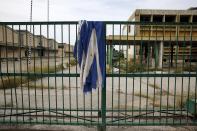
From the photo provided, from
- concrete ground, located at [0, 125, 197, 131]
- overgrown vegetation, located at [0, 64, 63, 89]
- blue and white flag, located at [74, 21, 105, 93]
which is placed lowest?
concrete ground, located at [0, 125, 197, 131]

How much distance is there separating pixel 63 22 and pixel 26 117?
2699mm

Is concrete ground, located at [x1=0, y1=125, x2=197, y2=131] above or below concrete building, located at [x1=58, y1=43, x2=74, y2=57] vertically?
below

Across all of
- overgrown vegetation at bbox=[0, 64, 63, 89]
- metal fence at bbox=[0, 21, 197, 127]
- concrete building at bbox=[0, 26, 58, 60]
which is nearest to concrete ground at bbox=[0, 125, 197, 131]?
metal fence at bbox=[0, 21, 197, 127]

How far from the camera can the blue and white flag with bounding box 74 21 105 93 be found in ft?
15.7

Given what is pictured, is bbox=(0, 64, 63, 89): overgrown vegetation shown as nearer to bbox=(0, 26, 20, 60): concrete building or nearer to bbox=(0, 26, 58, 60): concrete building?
bbox=(0, 26, 58, 60): concrete building

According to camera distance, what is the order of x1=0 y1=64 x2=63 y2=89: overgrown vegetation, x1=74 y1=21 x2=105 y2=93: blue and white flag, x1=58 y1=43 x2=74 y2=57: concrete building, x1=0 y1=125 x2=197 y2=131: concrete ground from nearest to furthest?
1. x1=74 y1=21 x2=105 y2=93: blue and white flag
2. x1=0 y1=125 x2=197 y2=131: concrete ground
3. x1=58 y1=43 x2=74 y2=57: concrete building
4. x1=0 y1=64 x2=63 y2=89: overgrown vegetation

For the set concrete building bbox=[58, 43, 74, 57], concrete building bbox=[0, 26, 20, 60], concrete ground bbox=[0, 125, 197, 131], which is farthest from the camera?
concrete building bbox=[58, 43, 74, 57]

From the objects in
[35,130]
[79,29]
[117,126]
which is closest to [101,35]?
[79,29]

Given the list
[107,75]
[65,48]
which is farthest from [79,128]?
[65,48]

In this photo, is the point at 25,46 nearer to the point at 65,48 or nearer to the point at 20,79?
the point at 65,48

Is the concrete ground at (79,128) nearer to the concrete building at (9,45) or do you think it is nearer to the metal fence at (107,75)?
the metal fence at (107,75)

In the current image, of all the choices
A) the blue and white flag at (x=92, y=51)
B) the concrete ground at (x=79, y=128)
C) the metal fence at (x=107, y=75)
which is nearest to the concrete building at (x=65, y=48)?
the metal fence at (x=107, y=75)

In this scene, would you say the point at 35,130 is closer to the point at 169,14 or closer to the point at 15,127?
the point at 15,127

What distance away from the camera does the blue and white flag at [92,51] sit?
4.78 m
